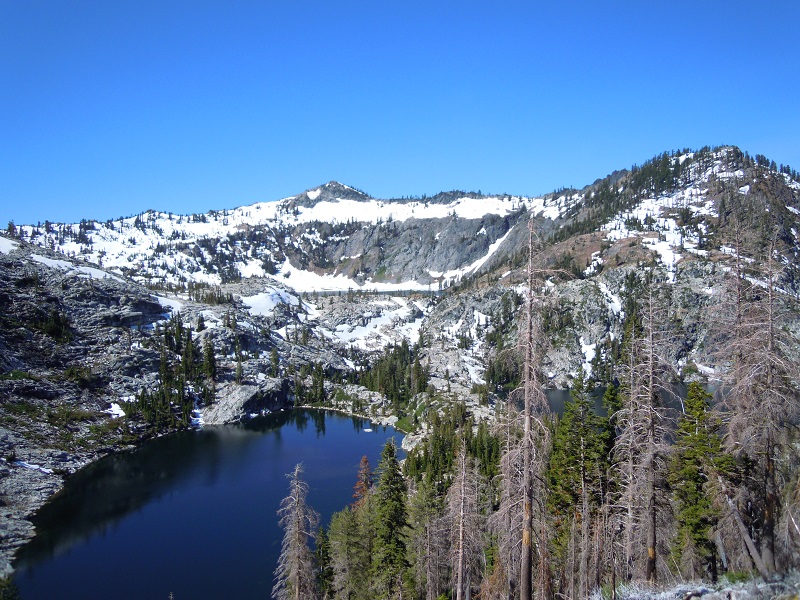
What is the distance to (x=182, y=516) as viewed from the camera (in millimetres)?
69000

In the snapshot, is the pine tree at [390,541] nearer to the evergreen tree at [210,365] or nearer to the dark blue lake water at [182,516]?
the dark blue lake water at [182,516]

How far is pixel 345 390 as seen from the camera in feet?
492

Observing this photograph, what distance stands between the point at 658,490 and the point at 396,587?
21479mm

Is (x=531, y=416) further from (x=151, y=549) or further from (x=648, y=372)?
(x=151, y=549)

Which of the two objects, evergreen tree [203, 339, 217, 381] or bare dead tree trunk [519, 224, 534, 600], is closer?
bare dead tree trunk [519, 224, 534, 600]

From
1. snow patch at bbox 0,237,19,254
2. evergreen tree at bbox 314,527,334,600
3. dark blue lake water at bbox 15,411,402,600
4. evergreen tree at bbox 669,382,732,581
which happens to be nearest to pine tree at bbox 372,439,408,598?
evergreen tree at bbox 314,527,334,600

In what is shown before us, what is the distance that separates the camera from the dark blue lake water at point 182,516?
51688mm

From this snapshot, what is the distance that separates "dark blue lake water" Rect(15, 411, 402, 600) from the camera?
5169 cm

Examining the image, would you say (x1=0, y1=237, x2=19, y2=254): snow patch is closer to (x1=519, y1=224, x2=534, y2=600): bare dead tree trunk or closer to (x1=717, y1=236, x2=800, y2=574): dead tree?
(x1=519, y1=224, x2=534, y2=600): bare dead tree trunk

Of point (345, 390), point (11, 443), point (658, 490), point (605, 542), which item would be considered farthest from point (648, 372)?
point (345, 390)

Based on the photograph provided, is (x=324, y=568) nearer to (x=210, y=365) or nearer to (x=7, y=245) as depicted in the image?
(x=210, y=365)

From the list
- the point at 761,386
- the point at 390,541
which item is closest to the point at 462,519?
the point at 761,386

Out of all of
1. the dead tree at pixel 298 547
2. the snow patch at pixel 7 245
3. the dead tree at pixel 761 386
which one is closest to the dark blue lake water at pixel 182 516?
the dead tree at pixel 298 547

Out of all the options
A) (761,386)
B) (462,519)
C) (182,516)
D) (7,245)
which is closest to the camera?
(761,386)
